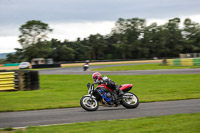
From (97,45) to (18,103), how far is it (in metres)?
87.6

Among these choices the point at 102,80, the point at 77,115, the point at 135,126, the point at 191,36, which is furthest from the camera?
the point at 191,36

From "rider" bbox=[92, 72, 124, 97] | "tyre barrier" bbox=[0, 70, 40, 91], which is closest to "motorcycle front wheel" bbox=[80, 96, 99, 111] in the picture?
"rider" bbox=[92, 72, 124, 97]

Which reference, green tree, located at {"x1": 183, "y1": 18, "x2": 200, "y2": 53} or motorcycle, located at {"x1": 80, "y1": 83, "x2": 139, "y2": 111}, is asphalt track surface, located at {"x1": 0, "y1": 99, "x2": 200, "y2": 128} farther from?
green tree, located at {"x1": 183, "y1": 18, "x2": 200, "y2": 53}

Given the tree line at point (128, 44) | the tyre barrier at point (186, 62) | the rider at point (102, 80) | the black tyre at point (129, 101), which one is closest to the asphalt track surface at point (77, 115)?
the black tyre at point (129, 101)

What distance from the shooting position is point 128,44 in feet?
291

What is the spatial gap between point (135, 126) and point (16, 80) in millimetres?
10283

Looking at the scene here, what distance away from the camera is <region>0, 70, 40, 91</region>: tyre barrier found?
14.9 m

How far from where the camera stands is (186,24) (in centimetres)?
8669

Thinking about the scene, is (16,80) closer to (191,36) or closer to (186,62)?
(186,62)

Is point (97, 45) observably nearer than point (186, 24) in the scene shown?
No

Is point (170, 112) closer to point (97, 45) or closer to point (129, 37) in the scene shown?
point (129, 37)

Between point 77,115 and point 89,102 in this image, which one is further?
point 89,102

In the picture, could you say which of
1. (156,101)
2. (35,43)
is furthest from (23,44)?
(156,101)

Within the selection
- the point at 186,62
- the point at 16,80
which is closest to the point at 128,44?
the point at 186,62
